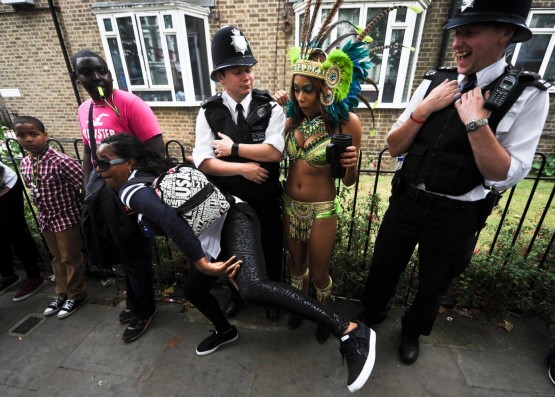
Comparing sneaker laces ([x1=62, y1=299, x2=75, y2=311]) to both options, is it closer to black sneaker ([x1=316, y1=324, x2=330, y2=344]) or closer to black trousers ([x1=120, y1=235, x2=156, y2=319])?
black trousers ([x1=120, y1=235, x2=156, y2=319])

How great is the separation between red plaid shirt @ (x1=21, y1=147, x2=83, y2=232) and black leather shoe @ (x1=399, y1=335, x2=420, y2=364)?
3062mm

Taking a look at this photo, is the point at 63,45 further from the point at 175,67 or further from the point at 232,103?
the point at 232,103

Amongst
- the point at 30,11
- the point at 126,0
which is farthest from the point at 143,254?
the point at 30,11

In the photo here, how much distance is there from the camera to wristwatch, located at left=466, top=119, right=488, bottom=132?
4.85ft

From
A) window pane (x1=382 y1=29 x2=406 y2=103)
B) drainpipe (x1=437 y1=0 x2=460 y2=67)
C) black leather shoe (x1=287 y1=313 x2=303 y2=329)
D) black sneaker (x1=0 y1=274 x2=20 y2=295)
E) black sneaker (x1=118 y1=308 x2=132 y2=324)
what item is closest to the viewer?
black leather shoe (x1=287 y1=313 x2=303 y2=329)

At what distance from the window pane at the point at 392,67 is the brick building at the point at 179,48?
0.9 inches

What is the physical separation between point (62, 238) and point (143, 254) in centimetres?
90

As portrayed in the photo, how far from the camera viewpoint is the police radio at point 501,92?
58.3 inches

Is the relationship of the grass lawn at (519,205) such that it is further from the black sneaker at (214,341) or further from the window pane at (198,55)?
the window pane at (198,55)

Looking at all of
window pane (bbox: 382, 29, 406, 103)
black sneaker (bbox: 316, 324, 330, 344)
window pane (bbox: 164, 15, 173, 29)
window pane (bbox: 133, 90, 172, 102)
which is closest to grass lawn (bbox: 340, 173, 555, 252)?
black sneaker (bbox: 316, 324, 330, 344)

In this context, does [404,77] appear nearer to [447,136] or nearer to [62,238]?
[447,136]

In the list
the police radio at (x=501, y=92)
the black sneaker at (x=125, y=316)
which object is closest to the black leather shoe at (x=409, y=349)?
the police radio at (x=501, y=92)

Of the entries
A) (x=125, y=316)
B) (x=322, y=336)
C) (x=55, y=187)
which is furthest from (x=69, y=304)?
(x=322, y=336)

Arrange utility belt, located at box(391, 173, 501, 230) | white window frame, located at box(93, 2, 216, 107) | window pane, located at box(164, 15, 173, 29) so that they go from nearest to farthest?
utility belt, located at box(391, 173, 501, 230)
white window frame, located at box(93, 2, 216, 107)
window pane, located at box(164, 15, 173, 29)
